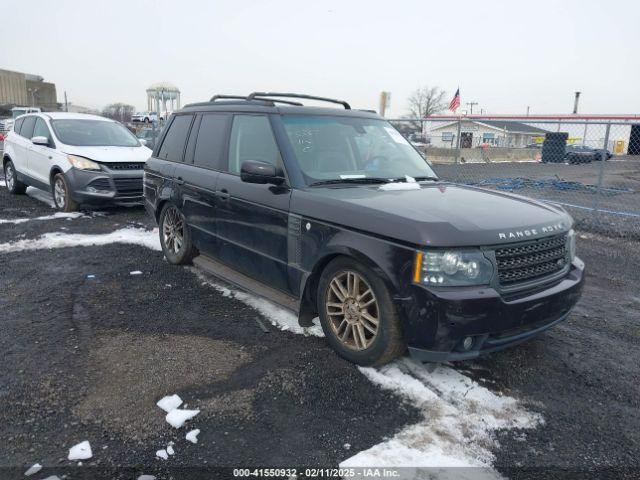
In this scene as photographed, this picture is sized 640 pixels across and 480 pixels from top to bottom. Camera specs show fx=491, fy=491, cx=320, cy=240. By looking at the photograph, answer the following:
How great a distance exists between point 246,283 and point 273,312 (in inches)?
14.5

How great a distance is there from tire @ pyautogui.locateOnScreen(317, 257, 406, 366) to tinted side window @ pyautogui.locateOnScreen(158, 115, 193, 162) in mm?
2819

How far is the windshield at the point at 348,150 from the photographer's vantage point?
4.09m

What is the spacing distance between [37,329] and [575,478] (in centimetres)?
405

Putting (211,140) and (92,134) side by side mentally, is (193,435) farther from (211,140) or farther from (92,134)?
(92,134)

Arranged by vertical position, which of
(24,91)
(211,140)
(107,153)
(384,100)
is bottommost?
(107,153)

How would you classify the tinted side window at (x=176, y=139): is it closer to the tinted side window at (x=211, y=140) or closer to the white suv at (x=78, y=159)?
the tinted side window at (x=211, y=140)

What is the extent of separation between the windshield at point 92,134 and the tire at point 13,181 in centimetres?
213

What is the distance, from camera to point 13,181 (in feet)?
35.8

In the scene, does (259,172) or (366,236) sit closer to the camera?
(366,236)

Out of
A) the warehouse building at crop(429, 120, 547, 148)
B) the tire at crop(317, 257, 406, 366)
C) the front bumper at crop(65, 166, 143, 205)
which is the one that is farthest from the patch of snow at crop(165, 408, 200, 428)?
the warehouse building at crop(429, 120, 547, 148)

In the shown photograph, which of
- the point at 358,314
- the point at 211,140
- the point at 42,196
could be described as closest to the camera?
the point at 358,314

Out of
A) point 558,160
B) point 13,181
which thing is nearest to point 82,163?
point 13,181

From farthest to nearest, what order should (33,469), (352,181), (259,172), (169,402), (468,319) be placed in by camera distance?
(352,181)
(259,172)
(169,402)
(468,319)
(33,469)

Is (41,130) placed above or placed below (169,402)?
above
